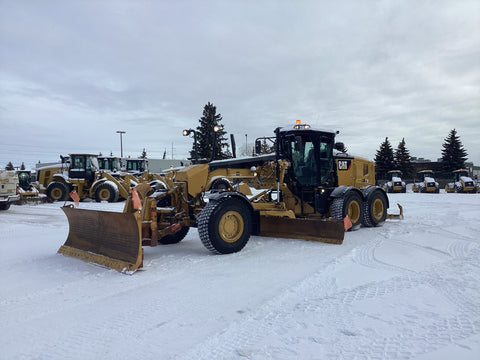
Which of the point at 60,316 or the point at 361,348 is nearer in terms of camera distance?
the point at 361,348

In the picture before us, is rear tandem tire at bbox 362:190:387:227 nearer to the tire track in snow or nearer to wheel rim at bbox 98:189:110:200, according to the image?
the tire track in snow

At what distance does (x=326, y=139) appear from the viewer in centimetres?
801

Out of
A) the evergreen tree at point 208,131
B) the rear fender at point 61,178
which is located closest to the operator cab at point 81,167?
the rear fender at point 61,178

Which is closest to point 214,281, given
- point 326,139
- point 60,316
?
point 60,316

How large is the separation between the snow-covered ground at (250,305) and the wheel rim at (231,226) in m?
A: 0.34

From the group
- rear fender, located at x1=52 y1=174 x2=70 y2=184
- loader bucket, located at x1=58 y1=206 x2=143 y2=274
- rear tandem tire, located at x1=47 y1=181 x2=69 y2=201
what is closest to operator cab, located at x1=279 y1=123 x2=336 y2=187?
loader bucket, located at x1=58 y1=206 x2=143 y2=274

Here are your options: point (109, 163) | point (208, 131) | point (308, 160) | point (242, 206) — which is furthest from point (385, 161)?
point (242, 206)

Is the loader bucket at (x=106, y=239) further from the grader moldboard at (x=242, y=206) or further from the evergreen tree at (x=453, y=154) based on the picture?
the evergreen tree at (x=453, y=154)

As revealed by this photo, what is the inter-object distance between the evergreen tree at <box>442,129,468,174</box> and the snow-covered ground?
50356 mm

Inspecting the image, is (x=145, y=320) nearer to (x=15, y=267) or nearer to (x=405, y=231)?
(x=15, y=267)

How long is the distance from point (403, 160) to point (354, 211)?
158ft

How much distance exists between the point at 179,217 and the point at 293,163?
283 centimetres

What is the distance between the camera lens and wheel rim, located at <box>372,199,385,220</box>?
29.0 ft

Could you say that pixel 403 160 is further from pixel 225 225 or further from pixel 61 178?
pixel 225 225
